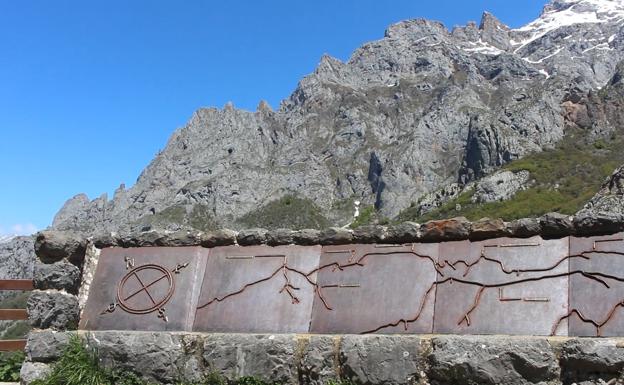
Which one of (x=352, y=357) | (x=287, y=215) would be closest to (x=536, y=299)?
(x=352, y=357)

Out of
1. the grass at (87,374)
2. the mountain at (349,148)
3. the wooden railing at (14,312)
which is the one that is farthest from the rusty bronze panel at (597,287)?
the mountain at (349,148)

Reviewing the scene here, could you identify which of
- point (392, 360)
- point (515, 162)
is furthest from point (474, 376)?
point (515, 162)

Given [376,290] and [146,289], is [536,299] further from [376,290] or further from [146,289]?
[146,289]

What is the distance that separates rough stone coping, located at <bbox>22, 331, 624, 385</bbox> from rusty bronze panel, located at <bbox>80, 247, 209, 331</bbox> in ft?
1.02

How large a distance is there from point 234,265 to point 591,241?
414 centimetres

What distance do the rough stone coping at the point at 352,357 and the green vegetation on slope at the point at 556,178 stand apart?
67.0 meters

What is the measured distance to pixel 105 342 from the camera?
679 centimetres

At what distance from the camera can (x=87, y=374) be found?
6.58m

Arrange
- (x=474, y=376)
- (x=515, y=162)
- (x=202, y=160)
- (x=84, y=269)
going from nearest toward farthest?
(x=474, y=376) < (x=84, y=269) < (x=515, y=162) < (x=202, y=160)

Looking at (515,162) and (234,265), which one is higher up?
(515,162)

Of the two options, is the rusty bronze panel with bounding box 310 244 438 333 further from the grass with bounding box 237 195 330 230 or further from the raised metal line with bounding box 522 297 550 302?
A: the grass with bounding box 237 195 330 230

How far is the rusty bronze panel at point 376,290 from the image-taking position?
6.22m

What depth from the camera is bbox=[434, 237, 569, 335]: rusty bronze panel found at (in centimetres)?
573

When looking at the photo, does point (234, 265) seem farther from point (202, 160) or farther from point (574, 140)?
point (202, 160)
